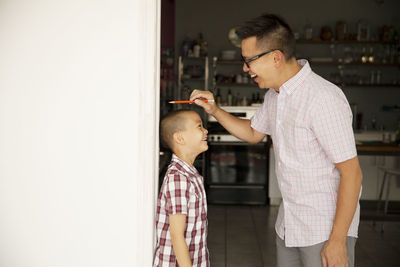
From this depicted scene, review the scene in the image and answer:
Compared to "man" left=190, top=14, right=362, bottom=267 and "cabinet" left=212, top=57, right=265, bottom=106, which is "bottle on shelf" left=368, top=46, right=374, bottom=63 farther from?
"man" left=190, top=14, right=362, bottom=267

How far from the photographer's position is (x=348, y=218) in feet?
5.15

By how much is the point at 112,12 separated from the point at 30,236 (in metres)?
0.89

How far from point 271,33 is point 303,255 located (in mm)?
897

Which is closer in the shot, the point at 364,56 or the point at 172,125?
the point at 172,125

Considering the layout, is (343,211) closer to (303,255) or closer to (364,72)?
(303,255)

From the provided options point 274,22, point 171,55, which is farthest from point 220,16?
point 274,22

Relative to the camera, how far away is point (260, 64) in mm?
1724

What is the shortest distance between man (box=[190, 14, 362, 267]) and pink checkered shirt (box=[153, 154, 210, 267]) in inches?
14.0

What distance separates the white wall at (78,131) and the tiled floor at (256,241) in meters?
2.13

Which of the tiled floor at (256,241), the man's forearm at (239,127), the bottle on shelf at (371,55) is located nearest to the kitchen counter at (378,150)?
the tiled floor at (256,241)

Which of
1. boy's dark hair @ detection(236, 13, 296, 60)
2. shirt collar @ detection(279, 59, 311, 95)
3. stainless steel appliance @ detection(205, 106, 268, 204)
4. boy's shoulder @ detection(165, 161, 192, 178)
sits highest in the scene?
boy's dark hair @ detection(236, 13, 296, 60)

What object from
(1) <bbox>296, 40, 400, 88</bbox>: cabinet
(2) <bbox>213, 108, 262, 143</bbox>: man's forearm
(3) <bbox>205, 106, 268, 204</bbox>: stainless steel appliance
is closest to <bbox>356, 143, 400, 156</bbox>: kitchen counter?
(3) <bbox>205, 106, 268, 204</bbox>: stainless steel appliance

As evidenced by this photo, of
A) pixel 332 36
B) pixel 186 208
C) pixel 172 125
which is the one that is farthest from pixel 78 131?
pixel 332 36

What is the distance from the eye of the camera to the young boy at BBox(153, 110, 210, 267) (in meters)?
1.54
